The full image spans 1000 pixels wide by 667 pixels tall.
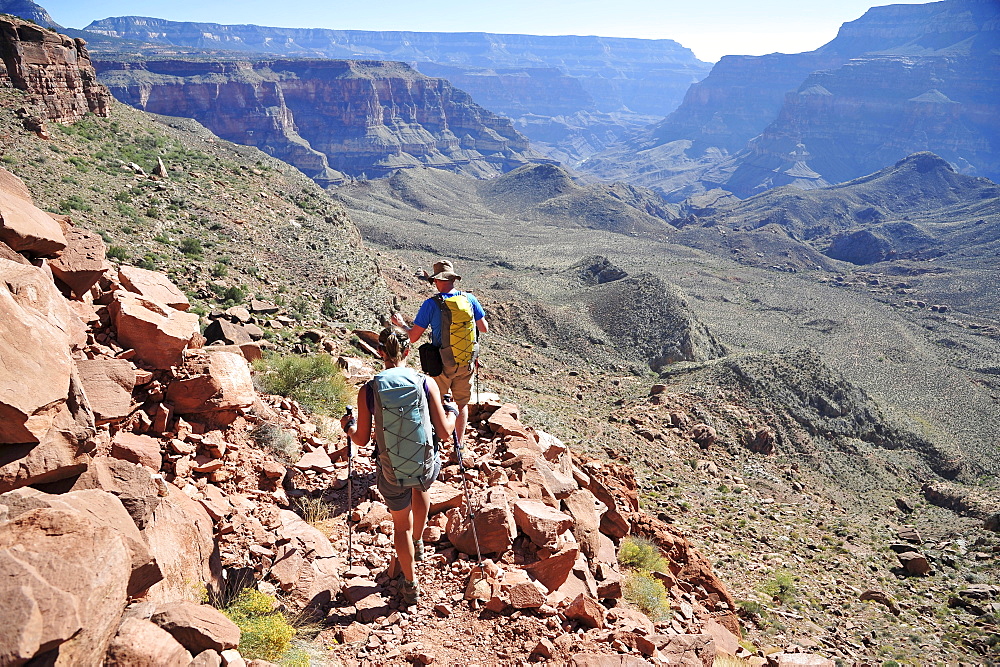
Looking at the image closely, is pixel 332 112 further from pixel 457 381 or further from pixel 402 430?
pixel 402 430

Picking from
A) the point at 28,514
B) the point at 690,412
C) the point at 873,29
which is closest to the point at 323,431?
the point at 28,514

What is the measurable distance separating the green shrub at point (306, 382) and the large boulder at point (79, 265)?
107 inches

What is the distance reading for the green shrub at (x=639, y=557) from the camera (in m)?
8.36

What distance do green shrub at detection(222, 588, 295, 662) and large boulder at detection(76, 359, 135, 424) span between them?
85.5 inches

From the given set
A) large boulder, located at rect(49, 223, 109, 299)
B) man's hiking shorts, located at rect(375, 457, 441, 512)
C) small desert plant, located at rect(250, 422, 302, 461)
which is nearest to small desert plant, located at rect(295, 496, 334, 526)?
small desert plant, located at rect(250, 422, 302, 461)

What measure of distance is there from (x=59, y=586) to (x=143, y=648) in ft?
1.98

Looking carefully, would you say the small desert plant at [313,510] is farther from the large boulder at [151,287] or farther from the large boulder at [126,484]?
the large boulder at [151,287]

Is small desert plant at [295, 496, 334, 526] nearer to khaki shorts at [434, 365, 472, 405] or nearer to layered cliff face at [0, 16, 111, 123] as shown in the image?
khaki shorts at [434, 365, 472, 405]

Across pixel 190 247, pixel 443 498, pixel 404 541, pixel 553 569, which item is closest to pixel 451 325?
pixel 443 498

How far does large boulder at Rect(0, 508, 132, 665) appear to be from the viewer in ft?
8.93

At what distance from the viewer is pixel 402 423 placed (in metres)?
4.76

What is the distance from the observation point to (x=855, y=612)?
1100 cm

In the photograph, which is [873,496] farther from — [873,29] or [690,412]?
[873,29]

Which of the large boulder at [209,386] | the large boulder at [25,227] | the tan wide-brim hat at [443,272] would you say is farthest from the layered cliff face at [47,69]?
the tan wide-brim hat at [443,272]
